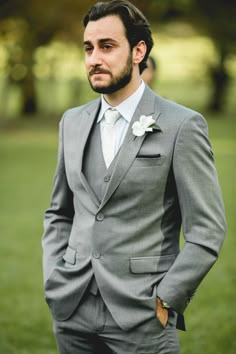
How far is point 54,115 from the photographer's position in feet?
109

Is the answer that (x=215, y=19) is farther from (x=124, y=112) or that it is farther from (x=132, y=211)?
(x=132, y=211)

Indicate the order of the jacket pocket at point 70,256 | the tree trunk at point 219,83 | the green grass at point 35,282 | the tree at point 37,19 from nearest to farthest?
the jacket pocket at point 70,256
the green grass at point 35,282
the tree at point 37,19
the tree trunk at point 219,83

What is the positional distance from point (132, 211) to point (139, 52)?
2.41ft

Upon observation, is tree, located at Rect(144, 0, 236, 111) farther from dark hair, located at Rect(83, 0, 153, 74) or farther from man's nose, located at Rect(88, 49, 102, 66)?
man's nose, located at Rect(88, 49, 102, 66)

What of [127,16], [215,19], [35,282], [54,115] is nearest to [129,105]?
[127,16]

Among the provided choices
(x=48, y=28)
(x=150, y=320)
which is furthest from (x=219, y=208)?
(x=48, y=28)

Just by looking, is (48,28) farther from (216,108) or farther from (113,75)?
(113,75)

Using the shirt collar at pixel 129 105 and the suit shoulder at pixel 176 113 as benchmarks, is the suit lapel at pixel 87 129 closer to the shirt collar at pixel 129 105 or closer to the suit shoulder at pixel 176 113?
the shirt collar at pixel 129 105

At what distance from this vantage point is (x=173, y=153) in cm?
328

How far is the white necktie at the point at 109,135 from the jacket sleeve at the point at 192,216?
317mm

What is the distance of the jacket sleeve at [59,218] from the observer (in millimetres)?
3627

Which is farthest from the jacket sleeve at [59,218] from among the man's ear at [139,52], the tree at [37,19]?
the tree at [37,19]

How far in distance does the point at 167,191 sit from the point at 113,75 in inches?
22.1

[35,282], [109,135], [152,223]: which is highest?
[109,135]
